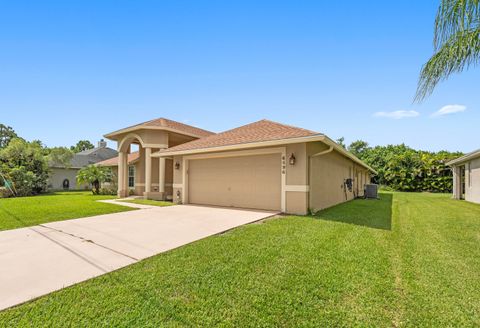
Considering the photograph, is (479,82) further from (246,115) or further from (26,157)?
(26,157)

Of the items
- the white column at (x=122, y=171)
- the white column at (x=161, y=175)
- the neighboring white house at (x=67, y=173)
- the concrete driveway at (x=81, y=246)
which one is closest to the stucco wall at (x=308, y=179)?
the concrete driveway at (x=81, y=246)

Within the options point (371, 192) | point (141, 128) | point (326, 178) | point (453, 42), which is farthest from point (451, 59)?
point (371, 192)

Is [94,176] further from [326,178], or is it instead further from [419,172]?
[419,172]

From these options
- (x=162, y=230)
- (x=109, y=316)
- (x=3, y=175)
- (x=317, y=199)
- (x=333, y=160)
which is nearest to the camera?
(x=109, y=316)

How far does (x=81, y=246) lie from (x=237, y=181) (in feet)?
20.2

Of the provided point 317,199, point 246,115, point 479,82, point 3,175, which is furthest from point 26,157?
point 479,82

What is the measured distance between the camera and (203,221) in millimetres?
6875

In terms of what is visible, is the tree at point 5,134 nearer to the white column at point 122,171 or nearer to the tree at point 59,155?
the tree at point 59,155

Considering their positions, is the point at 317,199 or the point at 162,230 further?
the point at 317,199

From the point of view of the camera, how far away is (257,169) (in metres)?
9.25

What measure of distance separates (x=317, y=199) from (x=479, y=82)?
228 inches

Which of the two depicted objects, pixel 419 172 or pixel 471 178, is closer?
pixel 471 178

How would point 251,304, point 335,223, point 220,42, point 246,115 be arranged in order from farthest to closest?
point 246,115, point 220,42, point 335,223, point 251,304

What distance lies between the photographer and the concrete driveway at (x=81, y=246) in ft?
9.96
